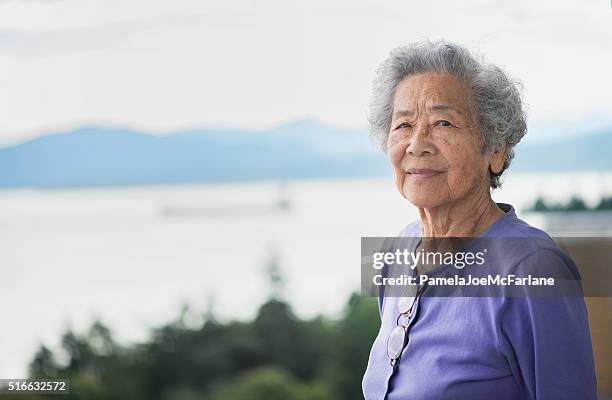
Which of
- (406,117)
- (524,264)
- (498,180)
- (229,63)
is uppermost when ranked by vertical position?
(229,63)

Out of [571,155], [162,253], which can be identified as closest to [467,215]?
[571,155]

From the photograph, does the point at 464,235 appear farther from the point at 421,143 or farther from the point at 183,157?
the point at 183,157

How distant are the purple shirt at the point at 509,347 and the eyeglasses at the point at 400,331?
1.3 inches

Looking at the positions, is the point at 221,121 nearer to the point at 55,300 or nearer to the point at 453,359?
the point at 55,300

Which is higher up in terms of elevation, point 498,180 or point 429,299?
point 498,180

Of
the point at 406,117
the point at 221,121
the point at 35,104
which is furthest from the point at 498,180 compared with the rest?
the point at 35,104

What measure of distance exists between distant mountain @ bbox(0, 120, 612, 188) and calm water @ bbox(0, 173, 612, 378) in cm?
5

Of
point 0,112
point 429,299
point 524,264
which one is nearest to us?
point 524,264

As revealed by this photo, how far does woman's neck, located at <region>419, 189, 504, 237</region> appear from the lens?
1462 millimetres

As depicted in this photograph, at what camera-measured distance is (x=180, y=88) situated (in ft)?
8.49

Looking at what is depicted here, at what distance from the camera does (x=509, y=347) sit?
4.19 feet

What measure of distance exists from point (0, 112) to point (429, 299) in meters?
1.71

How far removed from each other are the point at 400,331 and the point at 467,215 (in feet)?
0.89

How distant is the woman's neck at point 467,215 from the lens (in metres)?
1.46
